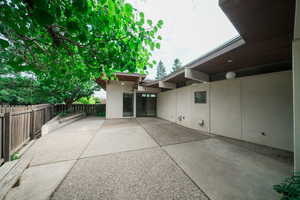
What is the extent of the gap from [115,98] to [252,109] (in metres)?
8.49

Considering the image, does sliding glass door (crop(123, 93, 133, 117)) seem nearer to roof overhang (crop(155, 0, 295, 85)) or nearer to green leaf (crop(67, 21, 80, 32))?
roof overhang (crop(155, 0, 295, 85))

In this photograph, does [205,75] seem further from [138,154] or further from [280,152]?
[138,154]

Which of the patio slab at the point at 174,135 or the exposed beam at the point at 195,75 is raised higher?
the exposed beam at the point at 195,75

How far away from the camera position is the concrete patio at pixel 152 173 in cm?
153

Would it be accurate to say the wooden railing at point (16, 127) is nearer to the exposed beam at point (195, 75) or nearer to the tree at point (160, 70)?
the exposed beam at point (195, 75)

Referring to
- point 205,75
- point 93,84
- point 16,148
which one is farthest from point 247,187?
point 93,84

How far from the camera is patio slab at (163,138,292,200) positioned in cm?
155

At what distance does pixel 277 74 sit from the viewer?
3072mm

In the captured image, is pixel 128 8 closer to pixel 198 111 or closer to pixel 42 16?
pixel 42 16

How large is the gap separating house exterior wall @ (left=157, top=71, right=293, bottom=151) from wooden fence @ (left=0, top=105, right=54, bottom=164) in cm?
649

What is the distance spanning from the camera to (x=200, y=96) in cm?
524

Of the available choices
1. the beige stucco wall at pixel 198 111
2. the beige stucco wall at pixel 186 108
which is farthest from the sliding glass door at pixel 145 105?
the beige stucco wall at pixel 198 111

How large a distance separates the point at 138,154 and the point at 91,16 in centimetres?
296

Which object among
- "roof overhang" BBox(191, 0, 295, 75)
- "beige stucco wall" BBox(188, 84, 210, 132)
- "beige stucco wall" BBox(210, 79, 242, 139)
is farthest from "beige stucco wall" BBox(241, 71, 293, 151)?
"beige stucco wall" BBox(188, 84, 210, 132)
